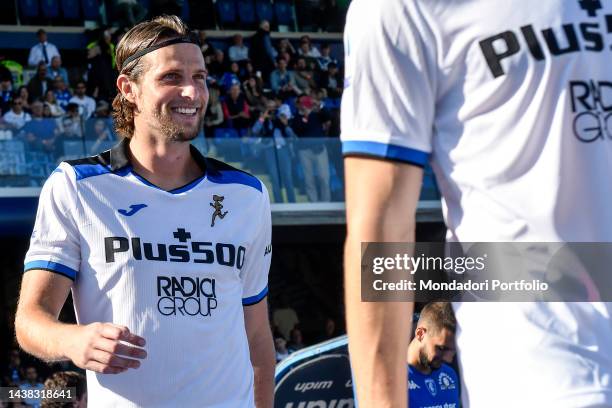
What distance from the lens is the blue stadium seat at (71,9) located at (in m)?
17.7

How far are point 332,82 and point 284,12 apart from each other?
348 cm

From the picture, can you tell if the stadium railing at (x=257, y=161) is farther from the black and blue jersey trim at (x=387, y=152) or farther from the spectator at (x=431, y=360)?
the black and blue jersey trim at (x=387, y=152)

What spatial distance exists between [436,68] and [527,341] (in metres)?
0.49

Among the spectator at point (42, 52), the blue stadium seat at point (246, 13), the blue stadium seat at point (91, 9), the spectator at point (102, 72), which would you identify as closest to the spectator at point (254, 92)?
the spectator at point (102, 72)

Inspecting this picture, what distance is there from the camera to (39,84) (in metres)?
13.8

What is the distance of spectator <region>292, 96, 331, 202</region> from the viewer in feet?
46.3

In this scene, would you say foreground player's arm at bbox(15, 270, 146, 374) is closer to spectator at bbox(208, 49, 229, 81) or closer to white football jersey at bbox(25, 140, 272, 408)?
white football jersey at bbox(25, 140, 272, 408)

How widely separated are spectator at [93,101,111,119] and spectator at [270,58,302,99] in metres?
2.79

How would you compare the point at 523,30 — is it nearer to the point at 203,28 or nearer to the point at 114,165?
the point at 114,165

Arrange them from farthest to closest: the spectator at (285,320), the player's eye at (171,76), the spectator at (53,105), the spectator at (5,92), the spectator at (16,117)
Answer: the spectator at (285,320) → the spectator at (53,105) → the spectator at (5,92) → the spectator at (16,117) → the player's eye at (171,76)

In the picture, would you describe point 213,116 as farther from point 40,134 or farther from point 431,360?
point 431,360

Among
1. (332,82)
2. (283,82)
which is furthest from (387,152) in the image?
(332,82)

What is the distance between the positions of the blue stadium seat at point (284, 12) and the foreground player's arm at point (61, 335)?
52.4ft

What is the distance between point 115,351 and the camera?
9.42ft
